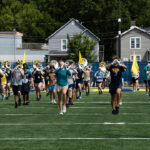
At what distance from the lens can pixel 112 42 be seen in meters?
81.9

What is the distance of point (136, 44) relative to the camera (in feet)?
217

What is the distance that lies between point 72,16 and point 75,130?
73469 mm

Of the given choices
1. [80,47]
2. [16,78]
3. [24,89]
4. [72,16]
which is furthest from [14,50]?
[16,78]

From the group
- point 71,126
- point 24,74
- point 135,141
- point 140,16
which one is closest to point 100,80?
point 24,74

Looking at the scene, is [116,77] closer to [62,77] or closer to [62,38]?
[62,77]

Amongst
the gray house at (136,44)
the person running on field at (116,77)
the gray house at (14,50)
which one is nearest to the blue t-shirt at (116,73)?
the person running on field at (116,77)

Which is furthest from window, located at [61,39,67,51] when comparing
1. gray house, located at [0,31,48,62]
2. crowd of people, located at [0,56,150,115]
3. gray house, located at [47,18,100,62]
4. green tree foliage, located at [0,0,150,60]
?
crowd of people, located at [0,56,150,115]

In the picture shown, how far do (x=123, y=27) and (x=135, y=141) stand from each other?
223 ft

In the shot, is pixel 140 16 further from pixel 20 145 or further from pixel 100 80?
pixel 20 145

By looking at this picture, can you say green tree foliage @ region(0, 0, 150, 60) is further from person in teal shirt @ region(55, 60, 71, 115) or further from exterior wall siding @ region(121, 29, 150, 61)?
person in teal shirt @ region(55, 60, 71, 115)

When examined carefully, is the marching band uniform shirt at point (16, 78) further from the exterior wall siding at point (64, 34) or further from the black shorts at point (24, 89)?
the exterior wall siding at point (64, 34)

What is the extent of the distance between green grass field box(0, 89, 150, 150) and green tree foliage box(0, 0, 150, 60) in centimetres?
6237

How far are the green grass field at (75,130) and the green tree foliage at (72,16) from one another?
62371 millimetres

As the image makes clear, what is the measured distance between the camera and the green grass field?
9438mm
